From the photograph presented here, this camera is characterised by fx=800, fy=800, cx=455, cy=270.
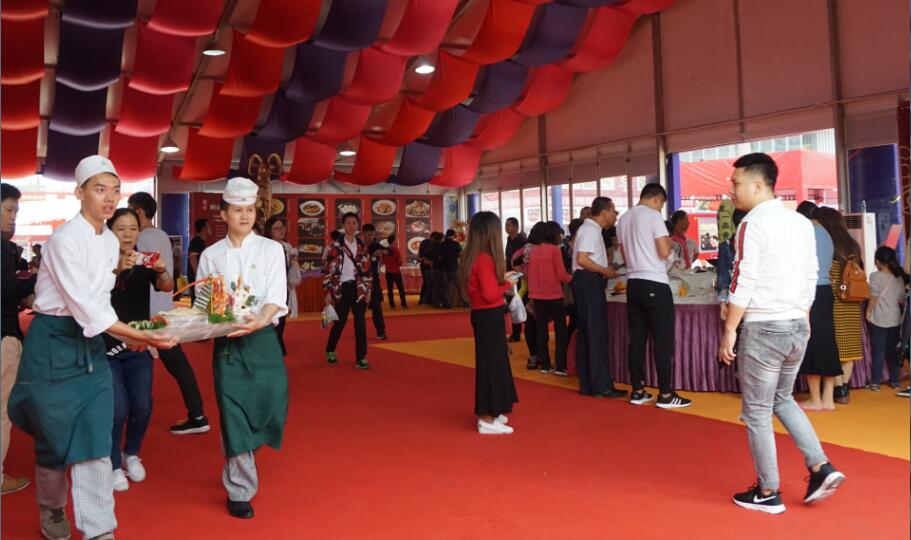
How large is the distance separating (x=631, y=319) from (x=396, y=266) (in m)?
9.55

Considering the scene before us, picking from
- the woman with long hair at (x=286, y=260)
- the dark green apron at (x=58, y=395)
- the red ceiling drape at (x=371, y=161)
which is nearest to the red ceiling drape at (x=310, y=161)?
the red ceiling drape at (x=371, y=161)

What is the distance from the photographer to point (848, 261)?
5.40 metres

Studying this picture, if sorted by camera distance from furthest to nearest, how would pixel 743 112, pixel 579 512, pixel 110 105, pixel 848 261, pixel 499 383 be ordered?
pixel 110 105 → pixel 743 112 → pixel 848 261 → pixel 499 383 → pixel 579 512

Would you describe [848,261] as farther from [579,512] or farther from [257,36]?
[257,36]

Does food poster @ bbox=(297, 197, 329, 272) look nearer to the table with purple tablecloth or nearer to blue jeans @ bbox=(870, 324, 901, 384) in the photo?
the table with purple tablecloth

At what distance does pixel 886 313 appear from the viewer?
5.66m

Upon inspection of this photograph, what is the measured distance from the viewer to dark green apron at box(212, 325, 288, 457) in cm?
332

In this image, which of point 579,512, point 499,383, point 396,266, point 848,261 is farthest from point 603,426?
point 396,266

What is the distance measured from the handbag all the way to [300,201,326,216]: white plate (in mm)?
13642

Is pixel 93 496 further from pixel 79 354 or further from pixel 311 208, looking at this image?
pixel 311 208

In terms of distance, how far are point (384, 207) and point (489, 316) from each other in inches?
552

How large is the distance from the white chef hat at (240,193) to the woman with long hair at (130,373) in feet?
1.79

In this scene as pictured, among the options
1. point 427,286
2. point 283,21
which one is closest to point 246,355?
point 283,21

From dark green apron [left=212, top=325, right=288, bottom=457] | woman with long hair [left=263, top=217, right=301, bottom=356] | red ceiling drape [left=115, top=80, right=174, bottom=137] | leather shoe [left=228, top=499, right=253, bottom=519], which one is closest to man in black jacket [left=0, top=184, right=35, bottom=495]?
dark green apron [left=212, top=325, right=288, bottom=457]
